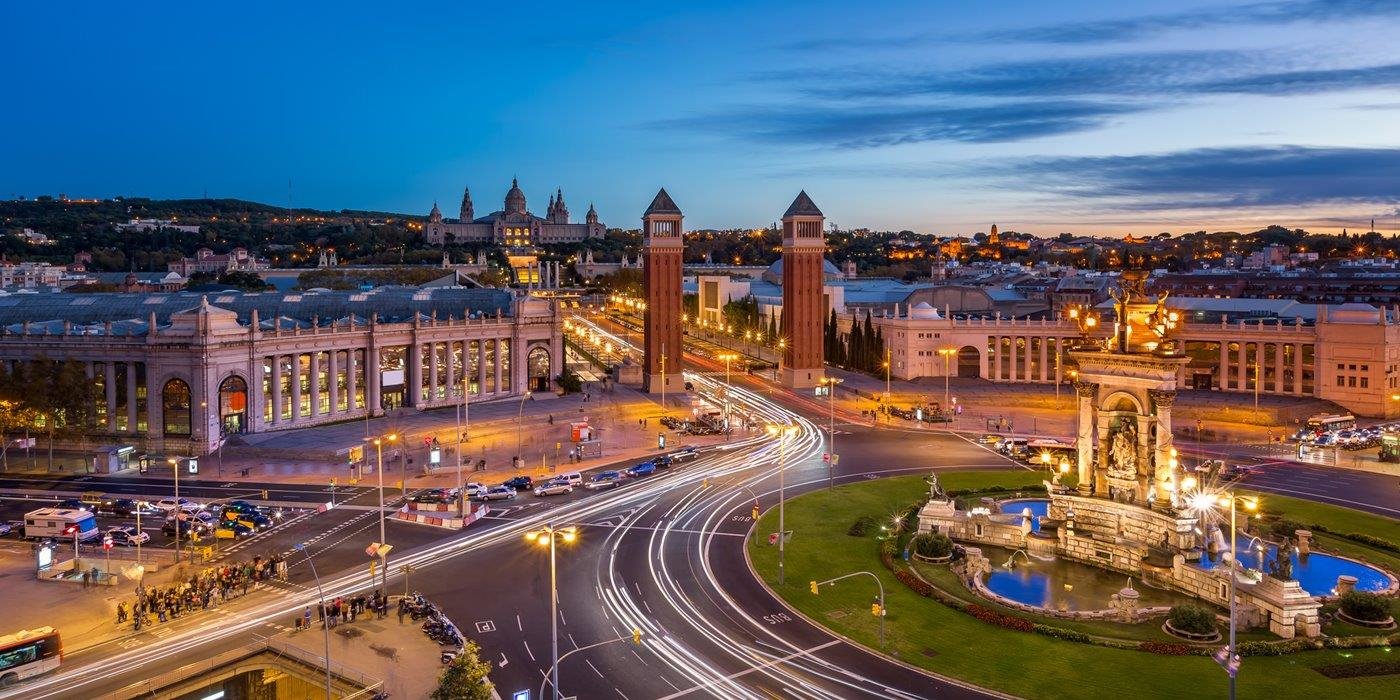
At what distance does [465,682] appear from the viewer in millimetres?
33438

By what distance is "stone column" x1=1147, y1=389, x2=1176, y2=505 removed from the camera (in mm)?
54938

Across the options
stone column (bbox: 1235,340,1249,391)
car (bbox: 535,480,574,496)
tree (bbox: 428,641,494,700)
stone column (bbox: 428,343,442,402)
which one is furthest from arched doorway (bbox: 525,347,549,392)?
tree (bbox: 428,641,494,700)

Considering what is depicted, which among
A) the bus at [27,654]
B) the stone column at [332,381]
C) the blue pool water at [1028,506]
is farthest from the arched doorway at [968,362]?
the bus at [27,654]

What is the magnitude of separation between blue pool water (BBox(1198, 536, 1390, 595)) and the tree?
37.9 metres

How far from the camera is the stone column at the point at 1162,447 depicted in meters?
54.9

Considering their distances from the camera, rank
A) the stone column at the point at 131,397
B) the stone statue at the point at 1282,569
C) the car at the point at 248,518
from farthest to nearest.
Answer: the stone column at the point at 131,397
the car at the point at 248,518
the stone statue at the point at 1282,569

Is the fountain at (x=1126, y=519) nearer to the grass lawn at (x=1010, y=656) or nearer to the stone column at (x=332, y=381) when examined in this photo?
the grass lawn at (x=1010, y=656)

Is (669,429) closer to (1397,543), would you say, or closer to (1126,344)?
(1126,344)

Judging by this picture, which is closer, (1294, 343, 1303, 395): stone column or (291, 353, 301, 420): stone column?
(291, 353, 301, 420): stone column

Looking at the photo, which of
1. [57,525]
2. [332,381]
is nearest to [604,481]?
[57,525]

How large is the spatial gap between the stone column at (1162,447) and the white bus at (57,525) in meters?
65.6

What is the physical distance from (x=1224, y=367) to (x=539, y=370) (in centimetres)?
8428

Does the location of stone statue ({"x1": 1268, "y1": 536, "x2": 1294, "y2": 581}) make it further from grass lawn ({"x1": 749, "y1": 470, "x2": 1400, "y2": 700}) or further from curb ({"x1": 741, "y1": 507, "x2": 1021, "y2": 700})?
A: curb ({"x1": 741, "y1": 507, "x2": 1021, "y2": 700})

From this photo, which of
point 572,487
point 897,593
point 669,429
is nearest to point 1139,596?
point 897,593
